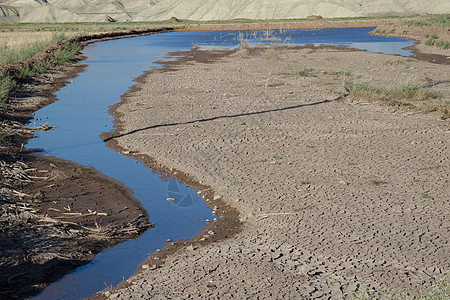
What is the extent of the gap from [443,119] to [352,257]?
847cm

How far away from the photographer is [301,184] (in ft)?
31.1

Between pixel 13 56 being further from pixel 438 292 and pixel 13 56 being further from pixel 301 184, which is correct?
pixel 438 292

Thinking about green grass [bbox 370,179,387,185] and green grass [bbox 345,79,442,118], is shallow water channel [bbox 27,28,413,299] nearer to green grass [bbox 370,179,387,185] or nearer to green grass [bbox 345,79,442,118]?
green grass [bbox 370,179,387,185]

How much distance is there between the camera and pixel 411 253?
680 cm

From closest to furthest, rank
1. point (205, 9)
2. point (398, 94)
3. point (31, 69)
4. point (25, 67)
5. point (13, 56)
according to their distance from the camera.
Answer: point (398, 94), point (25, 67), point (31, 69), point (13, 56), point (205, 9)

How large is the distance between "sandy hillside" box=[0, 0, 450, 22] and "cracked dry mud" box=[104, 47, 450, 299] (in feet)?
310

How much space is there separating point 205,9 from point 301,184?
395 feet

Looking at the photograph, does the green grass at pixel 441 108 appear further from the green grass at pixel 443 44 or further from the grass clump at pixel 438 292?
the green grass at pixel 443 44

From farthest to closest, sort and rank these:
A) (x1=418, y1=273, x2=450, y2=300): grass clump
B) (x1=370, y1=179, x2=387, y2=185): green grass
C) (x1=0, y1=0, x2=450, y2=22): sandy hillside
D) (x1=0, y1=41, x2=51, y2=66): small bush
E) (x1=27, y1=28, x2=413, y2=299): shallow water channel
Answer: (x1=0, y1=0, x2=450, y2=22): sandy hillside, (x1=0, y1=41, x2=51, y2=66): small bush, (x1=370, y1=179, x2=387, y2=185): green grass, (x1=27, y1=28, x2=413, y2=299): shallow water channel, (x1=418, y1=273, x2=450, y2=300): grass clump

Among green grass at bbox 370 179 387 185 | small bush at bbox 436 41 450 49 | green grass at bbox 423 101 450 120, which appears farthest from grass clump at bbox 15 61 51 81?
small bush at bbox 436 41 450 49

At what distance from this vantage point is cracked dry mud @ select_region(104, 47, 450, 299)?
6.32m

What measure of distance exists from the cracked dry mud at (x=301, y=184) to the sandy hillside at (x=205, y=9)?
94556 mm

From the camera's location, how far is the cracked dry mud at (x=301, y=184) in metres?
6.32

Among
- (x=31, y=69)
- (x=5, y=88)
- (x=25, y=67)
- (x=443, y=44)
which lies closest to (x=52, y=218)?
(x=5, y=88)
